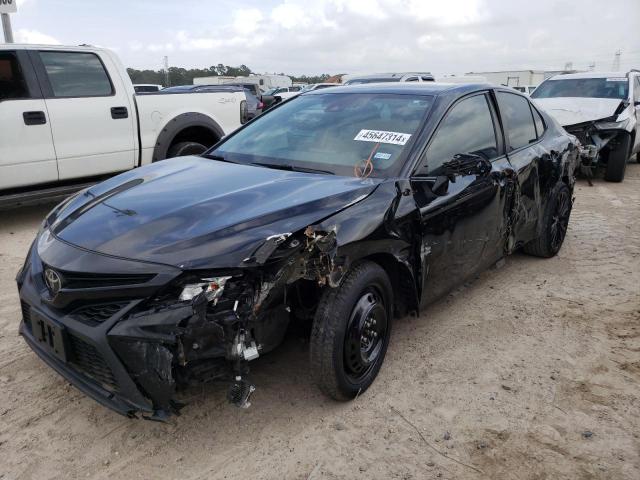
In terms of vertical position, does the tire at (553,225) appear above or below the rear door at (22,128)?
below

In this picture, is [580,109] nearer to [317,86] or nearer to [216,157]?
[216,157]

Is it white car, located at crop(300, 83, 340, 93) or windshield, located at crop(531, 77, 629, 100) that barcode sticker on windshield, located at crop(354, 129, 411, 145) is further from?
windshield, located at crop(531, 77, 629, 100)

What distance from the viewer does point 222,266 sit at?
2227 millimetres

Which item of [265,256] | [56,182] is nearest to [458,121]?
[265,256]

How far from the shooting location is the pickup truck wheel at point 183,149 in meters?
6.81

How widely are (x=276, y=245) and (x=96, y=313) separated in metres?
0.81

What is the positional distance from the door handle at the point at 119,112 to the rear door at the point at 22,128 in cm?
76

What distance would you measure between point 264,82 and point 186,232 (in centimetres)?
3681

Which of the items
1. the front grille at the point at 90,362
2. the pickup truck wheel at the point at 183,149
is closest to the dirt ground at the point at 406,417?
the front grille at the point at 90,362

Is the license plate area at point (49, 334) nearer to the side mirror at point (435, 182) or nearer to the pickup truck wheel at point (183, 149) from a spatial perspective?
the side mirror at point (435, 182)

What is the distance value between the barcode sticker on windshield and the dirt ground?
51.6 inches

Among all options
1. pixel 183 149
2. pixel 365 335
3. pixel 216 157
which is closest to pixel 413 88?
pixel 216 157

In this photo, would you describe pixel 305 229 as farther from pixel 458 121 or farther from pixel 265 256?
pixel 458 121

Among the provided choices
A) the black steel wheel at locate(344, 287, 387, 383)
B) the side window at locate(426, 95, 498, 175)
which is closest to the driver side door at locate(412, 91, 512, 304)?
the side window at locate(426, 95, 498, 175)
